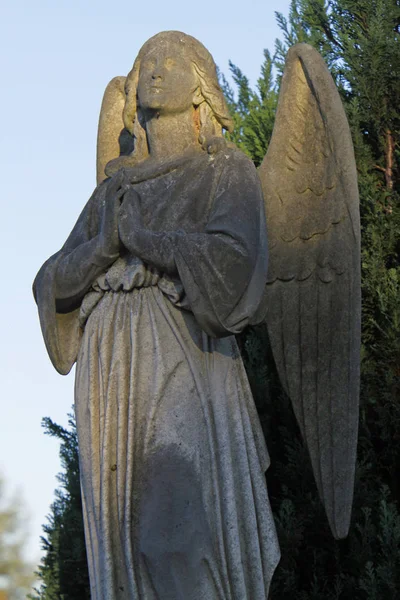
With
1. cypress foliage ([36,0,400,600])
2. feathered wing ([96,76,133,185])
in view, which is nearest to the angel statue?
feathered wing ([96,76,133,185])

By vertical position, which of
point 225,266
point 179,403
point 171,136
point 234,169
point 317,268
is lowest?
point 179,403

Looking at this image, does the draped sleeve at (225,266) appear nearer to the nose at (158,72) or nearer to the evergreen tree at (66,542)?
the nose at (158,72)

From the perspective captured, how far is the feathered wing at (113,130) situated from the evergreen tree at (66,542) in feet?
11.7

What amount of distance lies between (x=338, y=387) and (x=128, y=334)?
1.13m

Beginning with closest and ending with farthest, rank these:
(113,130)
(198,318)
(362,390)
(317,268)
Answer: (198,318) < (317,268) < (113,130) < (362,390)

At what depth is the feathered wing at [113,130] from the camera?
23.8ft

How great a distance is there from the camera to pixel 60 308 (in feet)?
21.9

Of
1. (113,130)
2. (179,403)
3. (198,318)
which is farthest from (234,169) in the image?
(179,403)

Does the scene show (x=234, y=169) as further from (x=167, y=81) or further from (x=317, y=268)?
(x=317, y=268)

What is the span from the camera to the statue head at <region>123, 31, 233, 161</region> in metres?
6.66

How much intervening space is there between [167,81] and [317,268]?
113 cm

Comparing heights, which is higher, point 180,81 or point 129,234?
point 180,81

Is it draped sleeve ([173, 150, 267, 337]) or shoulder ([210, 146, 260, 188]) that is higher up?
shoulder ([210, 146, 260, 188])

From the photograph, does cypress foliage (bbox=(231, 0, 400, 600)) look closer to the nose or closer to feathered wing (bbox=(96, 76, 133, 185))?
feathered wing (bbox=(96, 76, 133, 185))
